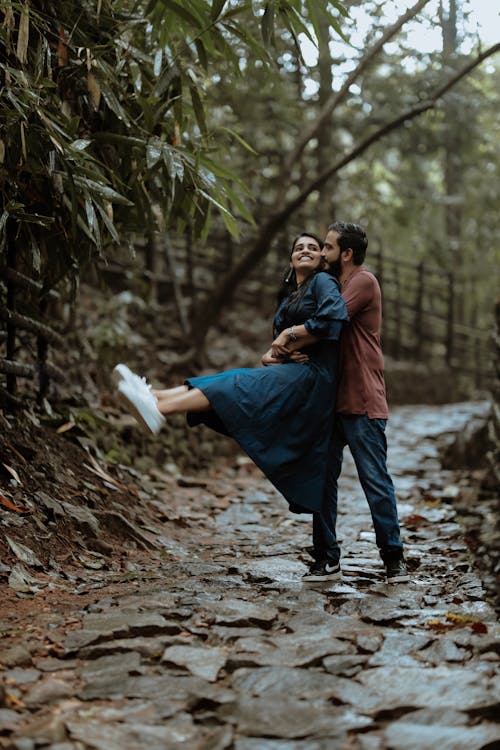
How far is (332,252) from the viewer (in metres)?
3.83

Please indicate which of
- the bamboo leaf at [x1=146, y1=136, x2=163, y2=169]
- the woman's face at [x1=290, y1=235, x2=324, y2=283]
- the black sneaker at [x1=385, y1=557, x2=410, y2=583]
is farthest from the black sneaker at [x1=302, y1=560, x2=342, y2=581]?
the bamboo leaf at [x1=146, y1=136, x2=163, y2=169]

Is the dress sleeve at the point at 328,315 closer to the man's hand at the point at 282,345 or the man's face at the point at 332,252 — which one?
the man's hand at the point at 282,345

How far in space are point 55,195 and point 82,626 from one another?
7.12 ft

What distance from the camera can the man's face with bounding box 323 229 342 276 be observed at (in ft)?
12.5

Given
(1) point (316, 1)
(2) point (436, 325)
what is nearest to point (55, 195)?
(1) point (316, 1)

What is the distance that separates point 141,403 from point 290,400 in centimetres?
71

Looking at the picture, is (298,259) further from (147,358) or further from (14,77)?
(147,358)

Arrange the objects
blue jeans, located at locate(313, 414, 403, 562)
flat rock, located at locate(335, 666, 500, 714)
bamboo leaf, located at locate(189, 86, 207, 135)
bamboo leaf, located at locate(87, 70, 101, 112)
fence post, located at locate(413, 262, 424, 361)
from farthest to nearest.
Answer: fence post, located at locate(413, 262, 424, 361) < bamboo leaf, located at locate(189, 86, 207, 135) < bamboo leaf, located at locate(87, 70, 101, 112) < blue jeans, located at locate(313, 414, 403, 562) < flat rock, located at locate(335, 666, 500, 714)

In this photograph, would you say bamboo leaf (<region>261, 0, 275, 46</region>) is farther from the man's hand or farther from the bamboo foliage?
the man's hand

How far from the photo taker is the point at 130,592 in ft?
11.1

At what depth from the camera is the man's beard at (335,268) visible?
3.85 metres

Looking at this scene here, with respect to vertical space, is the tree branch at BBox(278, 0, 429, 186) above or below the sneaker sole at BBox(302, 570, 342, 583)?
above

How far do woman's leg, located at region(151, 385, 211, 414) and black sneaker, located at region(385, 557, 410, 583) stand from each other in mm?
1145

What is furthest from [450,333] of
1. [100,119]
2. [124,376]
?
[124,376]
